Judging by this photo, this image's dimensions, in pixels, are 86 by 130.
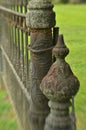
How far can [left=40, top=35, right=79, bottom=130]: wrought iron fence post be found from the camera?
2326 millimetres

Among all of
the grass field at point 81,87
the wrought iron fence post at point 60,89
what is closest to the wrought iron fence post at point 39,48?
the wrought iron fence post at point 60,89

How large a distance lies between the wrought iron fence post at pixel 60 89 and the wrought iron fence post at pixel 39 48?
428 millimetres

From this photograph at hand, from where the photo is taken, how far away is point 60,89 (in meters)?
2.32

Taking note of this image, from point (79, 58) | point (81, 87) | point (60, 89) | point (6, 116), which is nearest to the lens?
point (60, 89)

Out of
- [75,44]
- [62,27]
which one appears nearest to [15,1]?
[75,44]

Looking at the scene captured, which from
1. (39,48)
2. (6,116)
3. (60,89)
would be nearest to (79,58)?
(6,116)

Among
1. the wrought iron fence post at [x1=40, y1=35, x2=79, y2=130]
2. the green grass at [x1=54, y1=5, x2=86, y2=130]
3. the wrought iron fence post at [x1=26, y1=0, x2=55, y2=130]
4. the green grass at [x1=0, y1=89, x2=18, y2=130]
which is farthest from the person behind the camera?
the green grass at [x1=0, y1=89, x2=18, y2=130]

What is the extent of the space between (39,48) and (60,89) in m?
0.59

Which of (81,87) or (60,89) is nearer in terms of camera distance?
(60,89)

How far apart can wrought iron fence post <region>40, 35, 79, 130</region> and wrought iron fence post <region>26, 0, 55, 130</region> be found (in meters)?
0.43

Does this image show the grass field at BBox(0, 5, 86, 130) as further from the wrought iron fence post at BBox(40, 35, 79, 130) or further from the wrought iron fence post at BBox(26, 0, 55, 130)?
the wrought iron fence post at BBox(40, 35, 79, 130)

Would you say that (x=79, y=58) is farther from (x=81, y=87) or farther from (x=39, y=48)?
(x=39, y=48)

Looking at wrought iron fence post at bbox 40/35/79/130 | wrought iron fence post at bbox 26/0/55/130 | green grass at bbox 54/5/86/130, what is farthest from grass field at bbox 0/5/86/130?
wrought iron fence post at bbox 40/35/79/130

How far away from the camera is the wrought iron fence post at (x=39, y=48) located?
2777 millimetres
